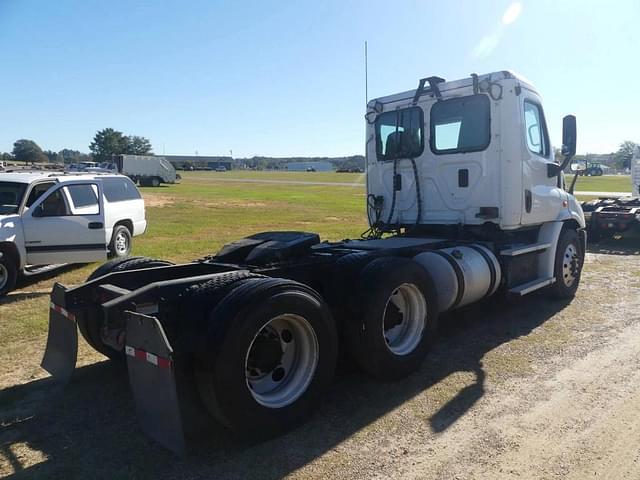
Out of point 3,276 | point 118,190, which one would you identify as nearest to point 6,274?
point 3,276

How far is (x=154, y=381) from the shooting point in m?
3.25

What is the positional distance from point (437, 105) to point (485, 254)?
80.7 inches

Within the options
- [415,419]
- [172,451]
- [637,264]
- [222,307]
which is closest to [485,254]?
[415,419]

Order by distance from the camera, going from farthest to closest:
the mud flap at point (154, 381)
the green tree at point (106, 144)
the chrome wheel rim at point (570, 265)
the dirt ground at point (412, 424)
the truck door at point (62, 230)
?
the green tree at point (106, 144), the truck door at point (62, 230), the chrome wheel rim at point (570, 265), the dirt ground at point (412, 424), the mud flap at point (154, 381)

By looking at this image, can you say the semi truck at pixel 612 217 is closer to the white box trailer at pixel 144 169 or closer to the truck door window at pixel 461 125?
the truck door window at pixel 461 125

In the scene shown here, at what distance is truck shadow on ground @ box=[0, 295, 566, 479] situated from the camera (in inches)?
129

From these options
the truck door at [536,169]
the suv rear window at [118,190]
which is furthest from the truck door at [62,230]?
the truck door at [536,169]

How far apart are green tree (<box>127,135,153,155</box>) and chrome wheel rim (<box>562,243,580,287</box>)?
104m

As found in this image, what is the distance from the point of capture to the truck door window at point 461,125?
659 centimetres

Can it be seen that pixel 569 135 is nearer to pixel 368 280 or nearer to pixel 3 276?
pixel 368 280

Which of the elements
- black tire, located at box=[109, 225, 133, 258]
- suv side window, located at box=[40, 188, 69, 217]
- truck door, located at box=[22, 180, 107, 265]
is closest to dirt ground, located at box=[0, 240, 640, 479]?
truck door, located at box=[22, 180, 107, 265]

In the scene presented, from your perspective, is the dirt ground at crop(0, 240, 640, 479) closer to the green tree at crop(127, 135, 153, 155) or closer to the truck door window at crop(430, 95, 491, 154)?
the truck door window at crop(430, 95, 491, 154)

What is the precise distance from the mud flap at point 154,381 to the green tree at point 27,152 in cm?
7448

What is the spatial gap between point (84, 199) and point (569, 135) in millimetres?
8006
